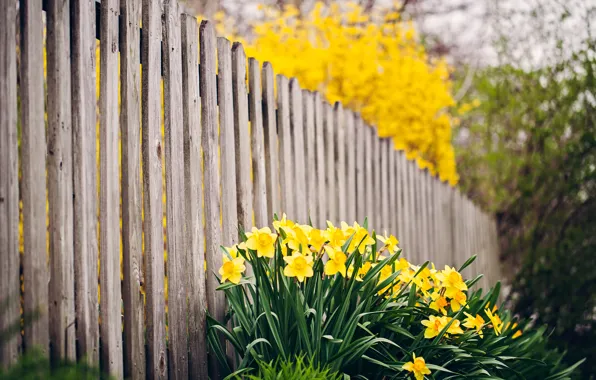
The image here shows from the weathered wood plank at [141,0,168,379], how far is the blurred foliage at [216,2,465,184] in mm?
5286

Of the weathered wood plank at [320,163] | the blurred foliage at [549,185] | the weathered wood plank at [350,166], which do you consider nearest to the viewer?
the weathered wood plank at [320,163]

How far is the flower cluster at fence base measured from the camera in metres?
2.19

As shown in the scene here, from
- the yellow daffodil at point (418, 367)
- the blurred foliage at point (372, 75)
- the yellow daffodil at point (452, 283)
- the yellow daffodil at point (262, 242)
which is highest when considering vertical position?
the blurred foliage at point (372, 75)

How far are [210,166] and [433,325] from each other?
1.02m

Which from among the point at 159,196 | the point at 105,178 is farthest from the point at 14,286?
the point at 159,196

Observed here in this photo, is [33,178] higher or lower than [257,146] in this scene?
lower

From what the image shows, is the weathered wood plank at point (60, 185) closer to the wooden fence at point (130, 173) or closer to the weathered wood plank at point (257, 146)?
the wooden fence at point (130, 173)

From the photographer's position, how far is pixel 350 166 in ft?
13.0

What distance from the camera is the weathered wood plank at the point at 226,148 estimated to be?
2605 mm

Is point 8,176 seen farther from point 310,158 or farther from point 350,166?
point 350,166

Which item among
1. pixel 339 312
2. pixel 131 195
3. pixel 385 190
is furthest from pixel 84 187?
pixel 385 190

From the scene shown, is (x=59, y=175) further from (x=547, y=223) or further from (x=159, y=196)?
(x=547, y=223)

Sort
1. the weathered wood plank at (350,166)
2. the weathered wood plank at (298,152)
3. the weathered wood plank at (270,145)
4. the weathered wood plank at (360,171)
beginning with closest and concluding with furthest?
the weathered wood plank at (270,145), the weathered wood plank at (298,152), the weathered wood plank at (350,166), the weathered wood plank at (360,171)

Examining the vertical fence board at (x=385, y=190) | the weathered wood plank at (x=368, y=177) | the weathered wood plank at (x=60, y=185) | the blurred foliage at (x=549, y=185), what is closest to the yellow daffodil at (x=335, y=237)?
the weathered wood plank at (x=60, y=185)
